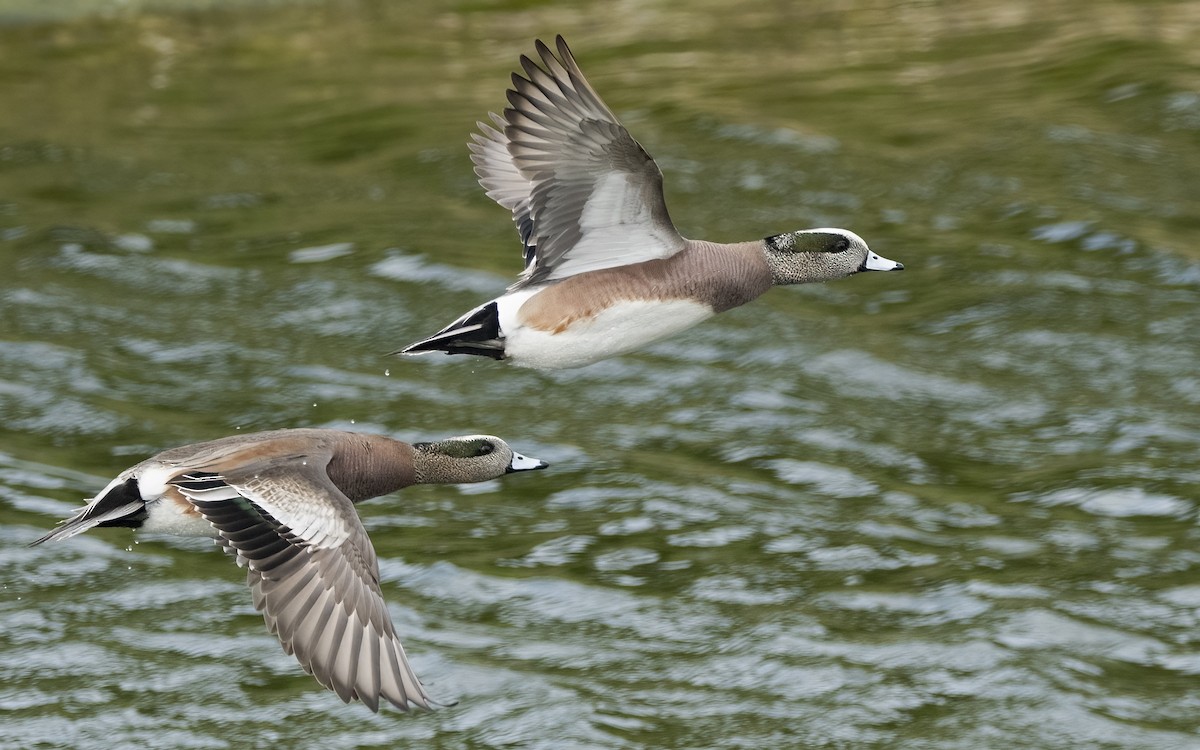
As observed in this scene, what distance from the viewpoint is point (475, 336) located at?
7215mm

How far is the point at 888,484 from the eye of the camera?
1088 cm

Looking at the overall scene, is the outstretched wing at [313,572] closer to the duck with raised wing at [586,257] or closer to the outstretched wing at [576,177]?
the duck with raised wing at [586,257]

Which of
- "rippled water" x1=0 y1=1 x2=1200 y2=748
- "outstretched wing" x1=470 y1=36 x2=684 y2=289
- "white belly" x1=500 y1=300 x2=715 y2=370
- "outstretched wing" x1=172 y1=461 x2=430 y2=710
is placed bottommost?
"rippled water" x1=0 y1=1 x2=1200 y2=748

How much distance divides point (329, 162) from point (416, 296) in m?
2.70

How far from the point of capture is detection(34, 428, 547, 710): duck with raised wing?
19.7 feet

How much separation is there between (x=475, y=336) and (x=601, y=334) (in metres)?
0.51

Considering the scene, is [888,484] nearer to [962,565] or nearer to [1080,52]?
[962,565]

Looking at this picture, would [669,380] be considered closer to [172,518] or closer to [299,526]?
[172,518]

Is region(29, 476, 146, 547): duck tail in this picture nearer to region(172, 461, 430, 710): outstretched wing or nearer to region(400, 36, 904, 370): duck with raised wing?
region(172, 461, 430, 710): outstretched wing

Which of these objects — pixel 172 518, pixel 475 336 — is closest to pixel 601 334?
pixel 475 336

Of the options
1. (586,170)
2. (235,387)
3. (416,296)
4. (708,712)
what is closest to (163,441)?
(235,387)

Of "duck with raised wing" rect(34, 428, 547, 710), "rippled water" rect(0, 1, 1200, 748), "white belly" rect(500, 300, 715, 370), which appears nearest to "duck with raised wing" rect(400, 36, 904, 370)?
"white belly" rect(500, 300, 715, 370)

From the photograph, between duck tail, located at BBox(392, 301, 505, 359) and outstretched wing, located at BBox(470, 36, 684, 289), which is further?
duck tail, located at BBox(392, 301, 505, 359)

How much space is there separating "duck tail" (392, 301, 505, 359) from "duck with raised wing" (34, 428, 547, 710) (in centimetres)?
59
